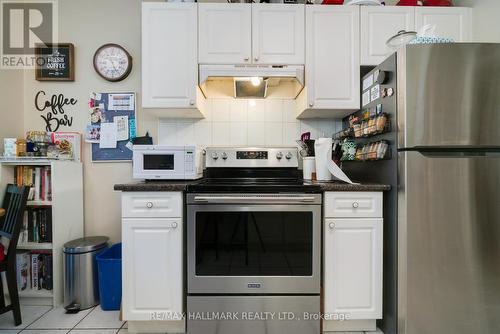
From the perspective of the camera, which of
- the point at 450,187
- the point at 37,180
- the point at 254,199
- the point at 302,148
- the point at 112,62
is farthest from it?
the point at 112,62

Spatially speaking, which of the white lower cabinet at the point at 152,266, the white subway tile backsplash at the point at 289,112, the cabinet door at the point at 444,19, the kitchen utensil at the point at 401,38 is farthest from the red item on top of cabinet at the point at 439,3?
the white lower cabinet at the point at 152,266

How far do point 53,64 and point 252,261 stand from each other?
2.35 meters

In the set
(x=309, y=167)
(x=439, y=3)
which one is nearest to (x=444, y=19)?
(x=439, y=3)

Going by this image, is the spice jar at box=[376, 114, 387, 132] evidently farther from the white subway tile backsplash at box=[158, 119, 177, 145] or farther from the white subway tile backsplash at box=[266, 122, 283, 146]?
the white subway tile backsplash at box=[158, 119, 177, 145]

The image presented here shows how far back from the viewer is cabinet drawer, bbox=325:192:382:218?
1513mm

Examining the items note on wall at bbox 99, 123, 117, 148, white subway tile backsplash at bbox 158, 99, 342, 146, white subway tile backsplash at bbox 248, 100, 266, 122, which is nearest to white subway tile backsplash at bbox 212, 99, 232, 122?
white subway tile backsplash at bbox 158, 99, 342, 146

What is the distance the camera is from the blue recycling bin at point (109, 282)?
183 cm

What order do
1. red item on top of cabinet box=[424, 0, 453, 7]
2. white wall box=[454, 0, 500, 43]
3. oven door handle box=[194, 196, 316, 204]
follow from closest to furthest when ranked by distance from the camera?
oven door handle box=[194, 196, 316, 204]
white wall box=[454, 0, 500, 43]
red item on top of cabinet box=[424, 0, 453, 7]

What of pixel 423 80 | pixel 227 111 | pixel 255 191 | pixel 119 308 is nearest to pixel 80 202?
pixel 119 308

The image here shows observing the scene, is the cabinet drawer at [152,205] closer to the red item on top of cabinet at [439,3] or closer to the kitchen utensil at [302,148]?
the kitchen utensil at [302,148]

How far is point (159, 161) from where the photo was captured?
67.6 inches

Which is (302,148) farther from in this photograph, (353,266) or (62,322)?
(62,322)

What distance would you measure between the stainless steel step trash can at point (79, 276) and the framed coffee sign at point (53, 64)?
56.5 inches

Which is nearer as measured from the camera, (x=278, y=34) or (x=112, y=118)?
(x=278, y=34)
